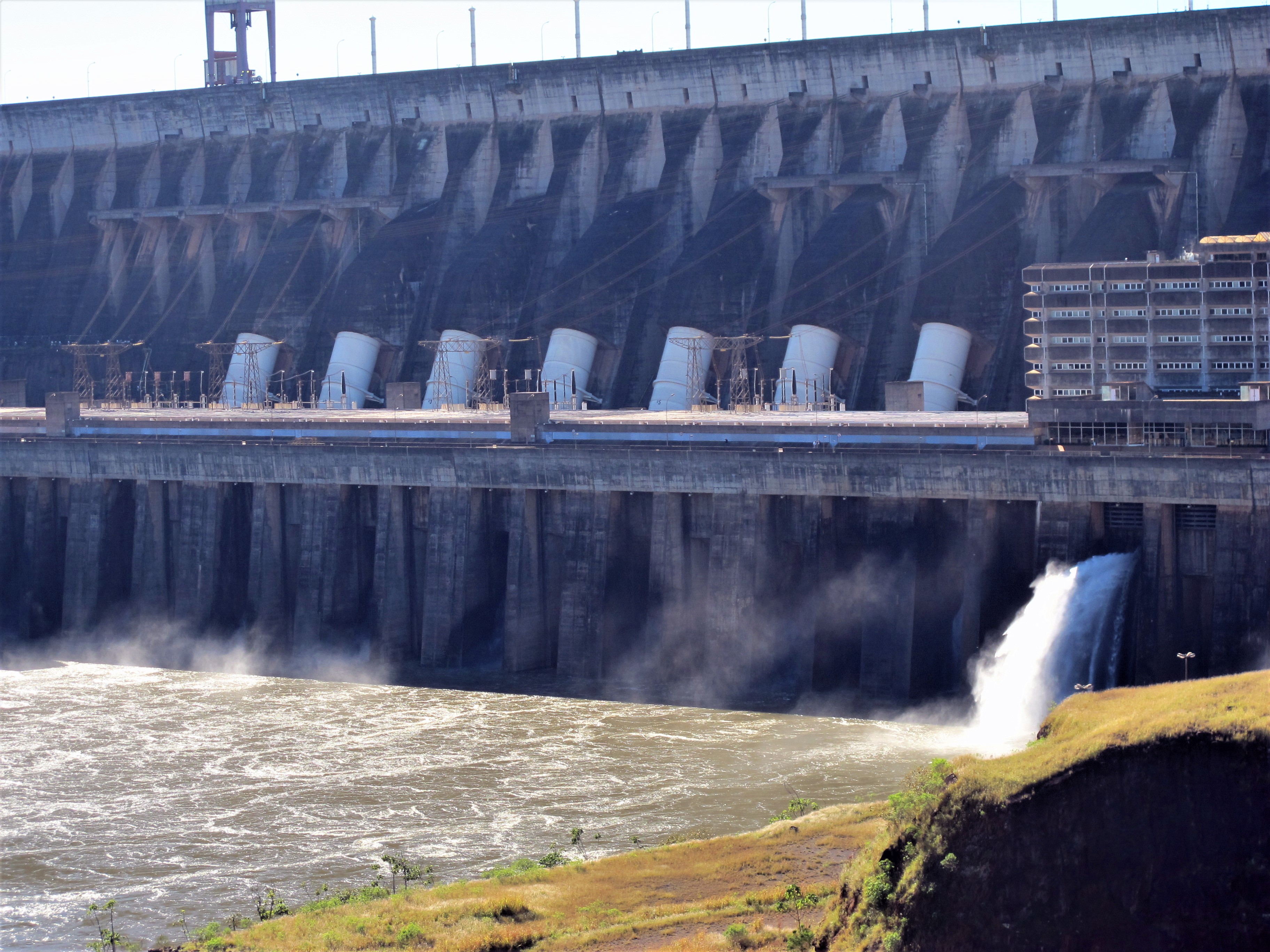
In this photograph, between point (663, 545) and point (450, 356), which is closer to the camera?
point (663, 545)

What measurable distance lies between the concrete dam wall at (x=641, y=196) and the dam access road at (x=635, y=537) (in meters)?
11.5

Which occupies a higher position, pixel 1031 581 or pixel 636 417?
pixel 636 417

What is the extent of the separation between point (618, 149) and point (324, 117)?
1683 cm

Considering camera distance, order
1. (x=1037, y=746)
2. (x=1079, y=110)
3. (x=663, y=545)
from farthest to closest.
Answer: (x=1079, y=110) → (x=663, y=545) → (x=1037, y=746)

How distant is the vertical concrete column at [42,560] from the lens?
2051 inches

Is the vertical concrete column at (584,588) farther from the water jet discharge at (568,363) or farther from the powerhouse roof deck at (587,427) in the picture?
the water jet discharge at (568,363)

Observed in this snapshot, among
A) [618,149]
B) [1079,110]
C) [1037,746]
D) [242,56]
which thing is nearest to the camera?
[1037,746]

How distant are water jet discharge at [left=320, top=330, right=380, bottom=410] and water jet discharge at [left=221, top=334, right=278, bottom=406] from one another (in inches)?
121

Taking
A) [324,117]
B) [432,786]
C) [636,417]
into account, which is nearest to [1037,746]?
[432,786]

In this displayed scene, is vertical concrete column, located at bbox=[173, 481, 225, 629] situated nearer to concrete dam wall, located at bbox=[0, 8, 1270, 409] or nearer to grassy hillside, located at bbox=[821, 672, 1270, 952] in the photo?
concrete dam wall, located at bbox=[0, 8, 1270, 409]

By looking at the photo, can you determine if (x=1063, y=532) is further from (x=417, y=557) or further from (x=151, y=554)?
(x=151, y=554)

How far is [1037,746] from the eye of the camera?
2100 centimetres

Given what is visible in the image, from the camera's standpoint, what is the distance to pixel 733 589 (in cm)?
4084

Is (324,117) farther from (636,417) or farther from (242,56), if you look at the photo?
(636,417)
